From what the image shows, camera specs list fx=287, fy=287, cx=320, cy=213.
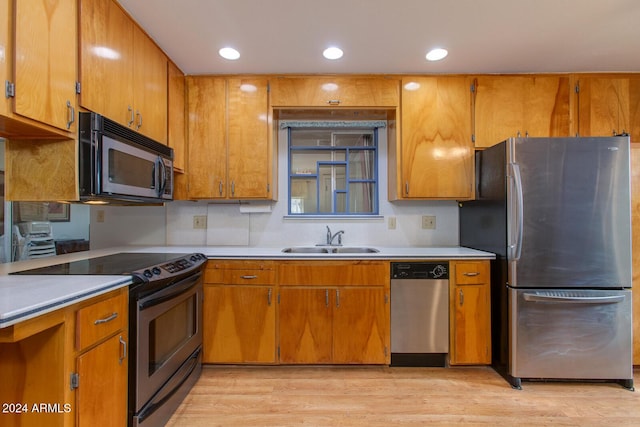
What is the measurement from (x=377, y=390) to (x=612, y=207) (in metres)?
2.00

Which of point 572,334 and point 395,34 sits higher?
point 395,34

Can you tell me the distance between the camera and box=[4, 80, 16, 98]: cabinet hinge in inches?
43.3

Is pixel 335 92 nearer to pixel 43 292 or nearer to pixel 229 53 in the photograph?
pixel 229 53

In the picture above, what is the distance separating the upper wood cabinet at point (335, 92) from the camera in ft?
7.90

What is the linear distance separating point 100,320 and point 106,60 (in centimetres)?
137

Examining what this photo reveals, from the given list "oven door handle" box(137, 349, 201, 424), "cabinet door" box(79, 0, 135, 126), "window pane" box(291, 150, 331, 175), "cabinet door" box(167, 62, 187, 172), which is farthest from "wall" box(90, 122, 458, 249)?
"cabinet door" box(79, 0, 135, 126)

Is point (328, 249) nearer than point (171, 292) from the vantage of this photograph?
No

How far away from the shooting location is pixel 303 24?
5.95 ft

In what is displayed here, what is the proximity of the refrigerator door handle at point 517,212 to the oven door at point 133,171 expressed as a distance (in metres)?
2.43

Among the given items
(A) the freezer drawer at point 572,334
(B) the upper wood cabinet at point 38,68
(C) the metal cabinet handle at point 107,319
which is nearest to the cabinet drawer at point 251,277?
(C) the metal cabinet handle at point 107,319

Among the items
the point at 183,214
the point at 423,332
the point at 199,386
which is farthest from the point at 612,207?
the point at 183,214

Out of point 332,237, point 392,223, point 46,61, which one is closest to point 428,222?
point 392,223

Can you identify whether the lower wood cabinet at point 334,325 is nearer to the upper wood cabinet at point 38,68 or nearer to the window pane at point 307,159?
the window pane at point 307,159

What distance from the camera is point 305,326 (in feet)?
7.06
